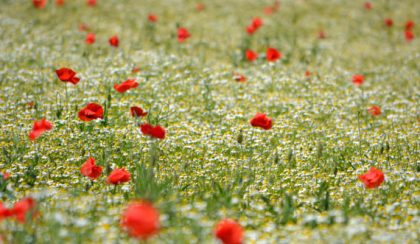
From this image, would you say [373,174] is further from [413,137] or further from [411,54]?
[411,54]

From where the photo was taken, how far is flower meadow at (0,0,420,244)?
3887 millimetres

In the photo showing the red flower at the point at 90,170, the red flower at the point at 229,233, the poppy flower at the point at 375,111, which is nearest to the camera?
the red flower at the point at 229,233

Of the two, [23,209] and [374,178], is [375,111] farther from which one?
[23,209]

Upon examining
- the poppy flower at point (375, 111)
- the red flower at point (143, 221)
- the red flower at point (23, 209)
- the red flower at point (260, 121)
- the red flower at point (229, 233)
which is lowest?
the red flower at point (229, 233)

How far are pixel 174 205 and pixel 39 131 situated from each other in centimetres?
145

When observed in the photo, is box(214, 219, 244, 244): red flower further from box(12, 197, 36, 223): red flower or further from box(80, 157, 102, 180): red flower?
box(80, 157, 102, 180): red flower

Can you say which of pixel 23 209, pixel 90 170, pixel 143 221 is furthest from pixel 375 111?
pixel 23 209

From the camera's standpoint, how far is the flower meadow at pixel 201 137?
3887mm

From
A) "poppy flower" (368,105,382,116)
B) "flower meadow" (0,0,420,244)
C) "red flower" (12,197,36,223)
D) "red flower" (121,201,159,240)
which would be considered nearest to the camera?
"red flower" (121,201,159,240)

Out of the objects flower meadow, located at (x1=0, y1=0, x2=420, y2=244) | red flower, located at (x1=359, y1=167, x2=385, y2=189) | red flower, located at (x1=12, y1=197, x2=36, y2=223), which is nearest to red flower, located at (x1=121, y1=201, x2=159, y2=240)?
flower meadow, located at (x1=0, y1=0, x2=420, y2=244)

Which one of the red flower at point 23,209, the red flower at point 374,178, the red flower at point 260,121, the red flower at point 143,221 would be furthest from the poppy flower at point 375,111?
the red flower at point 23,209

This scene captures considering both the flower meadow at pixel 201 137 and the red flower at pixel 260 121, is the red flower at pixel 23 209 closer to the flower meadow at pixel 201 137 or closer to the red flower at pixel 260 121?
the flower meadow at pixel 201 137

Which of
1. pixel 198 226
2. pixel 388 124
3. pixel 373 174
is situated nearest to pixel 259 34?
pixel 388 124

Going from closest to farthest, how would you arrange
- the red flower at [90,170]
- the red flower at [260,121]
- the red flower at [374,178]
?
the red flower at [374,178], the red flower at [90,170], the red flower at [260,121]
